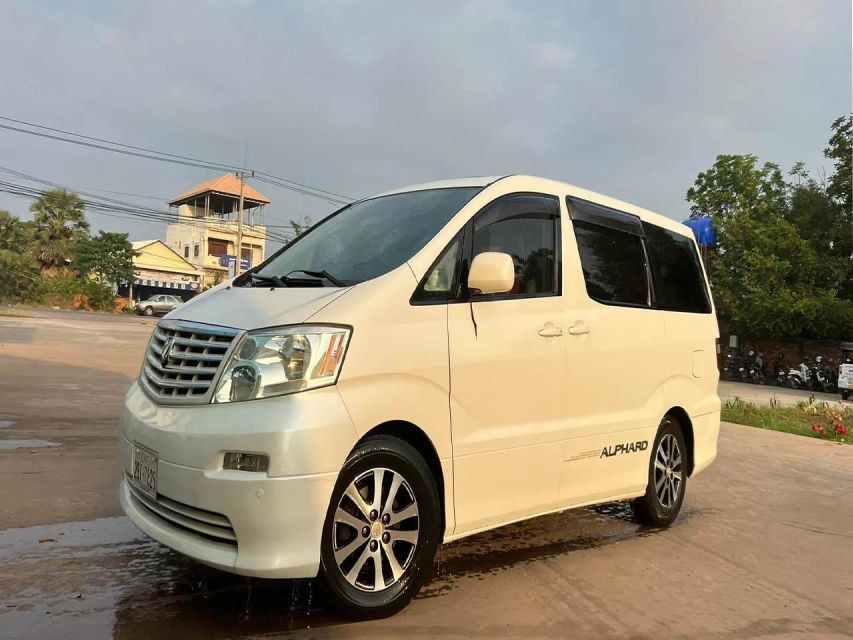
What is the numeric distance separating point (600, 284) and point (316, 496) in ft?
7.75

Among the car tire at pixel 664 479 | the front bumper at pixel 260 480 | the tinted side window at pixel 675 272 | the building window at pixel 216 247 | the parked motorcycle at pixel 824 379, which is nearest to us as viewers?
the front bumper at pixel 260 480

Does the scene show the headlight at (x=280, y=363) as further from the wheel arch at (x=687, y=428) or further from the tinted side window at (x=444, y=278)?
the wheel arch at (x=687, y=428)

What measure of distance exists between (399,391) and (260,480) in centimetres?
72

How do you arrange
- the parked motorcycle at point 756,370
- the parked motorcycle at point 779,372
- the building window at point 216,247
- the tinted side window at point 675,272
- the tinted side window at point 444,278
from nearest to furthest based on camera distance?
the tinted side window at point 444,278, the tinted side window at point 675,272, the parked motorcycle at point 779,372, the parked motorcycle at point 756,370, the building window at point 216,247

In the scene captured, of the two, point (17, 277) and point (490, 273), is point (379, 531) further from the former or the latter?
point (17, 277)

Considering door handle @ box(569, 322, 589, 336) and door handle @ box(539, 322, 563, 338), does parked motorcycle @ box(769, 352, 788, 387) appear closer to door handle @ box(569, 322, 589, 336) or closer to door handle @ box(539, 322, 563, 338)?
door handle @ box(569, 322, 589, 336)

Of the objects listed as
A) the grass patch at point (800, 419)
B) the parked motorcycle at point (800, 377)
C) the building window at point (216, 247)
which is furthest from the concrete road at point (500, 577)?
the building window at point (216, 247)

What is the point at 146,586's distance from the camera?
10.9ft

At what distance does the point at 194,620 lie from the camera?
9.75 ft

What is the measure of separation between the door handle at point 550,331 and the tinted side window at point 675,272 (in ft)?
4.27

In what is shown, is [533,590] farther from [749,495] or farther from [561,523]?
[749,495]

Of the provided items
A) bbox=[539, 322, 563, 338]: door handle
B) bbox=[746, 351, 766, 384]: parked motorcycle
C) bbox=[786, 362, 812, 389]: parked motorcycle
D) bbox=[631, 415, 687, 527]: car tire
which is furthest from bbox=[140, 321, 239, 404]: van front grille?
bbox=[746, 351, 766, 384]: parked motorcycle

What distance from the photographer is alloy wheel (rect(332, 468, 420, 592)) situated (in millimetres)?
2971

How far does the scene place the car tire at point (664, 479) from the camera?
4.78m
